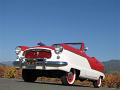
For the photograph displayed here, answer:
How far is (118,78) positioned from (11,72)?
675cm

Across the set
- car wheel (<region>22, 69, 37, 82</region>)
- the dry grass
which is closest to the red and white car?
car wheel (<region>22, 69, 37, 82</region>)

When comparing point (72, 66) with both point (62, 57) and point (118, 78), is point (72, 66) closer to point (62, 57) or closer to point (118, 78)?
point (62, 57)

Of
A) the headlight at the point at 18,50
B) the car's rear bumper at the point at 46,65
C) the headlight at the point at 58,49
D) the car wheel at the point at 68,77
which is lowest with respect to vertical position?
the car wheel at the point at 68,77

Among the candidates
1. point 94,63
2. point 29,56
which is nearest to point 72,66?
point 29,56

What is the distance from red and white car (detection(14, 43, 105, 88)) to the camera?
13295 mm

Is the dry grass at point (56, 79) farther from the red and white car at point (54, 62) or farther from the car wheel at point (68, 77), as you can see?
the car wheel at point (68, 77)

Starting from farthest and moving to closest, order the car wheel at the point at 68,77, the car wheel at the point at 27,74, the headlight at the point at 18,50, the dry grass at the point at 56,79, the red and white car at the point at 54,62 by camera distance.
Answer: the dry grass at the point at 56,79 < the car wheel at the point at 27,74 < the headlight at the point at 18,50 < the car wheel at the point at 68,77 < the red and white car at the point at 54,62

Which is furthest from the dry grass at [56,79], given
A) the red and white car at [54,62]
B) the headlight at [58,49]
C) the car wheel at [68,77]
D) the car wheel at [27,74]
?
the headlight at [58,49]

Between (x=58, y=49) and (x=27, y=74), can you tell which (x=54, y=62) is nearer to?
(x=58, y=49)

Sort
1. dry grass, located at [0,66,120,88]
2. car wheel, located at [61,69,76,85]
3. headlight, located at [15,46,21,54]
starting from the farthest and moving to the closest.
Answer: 1. dry grass, located at [0,66,120,88]
2. headlight, located at [15,46,21,54]
3. car wheel, located at [61,69,76,85]

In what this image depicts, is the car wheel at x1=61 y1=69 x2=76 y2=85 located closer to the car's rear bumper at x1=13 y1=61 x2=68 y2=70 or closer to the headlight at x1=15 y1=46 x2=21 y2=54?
the car's rear bumper at x1=13 y1=61 x2=68 y2=70

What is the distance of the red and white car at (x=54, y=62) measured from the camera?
13.3 meters

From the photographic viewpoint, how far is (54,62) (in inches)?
520

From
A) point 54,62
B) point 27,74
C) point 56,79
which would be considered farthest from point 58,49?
point 56,79
